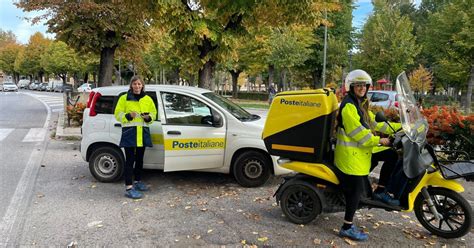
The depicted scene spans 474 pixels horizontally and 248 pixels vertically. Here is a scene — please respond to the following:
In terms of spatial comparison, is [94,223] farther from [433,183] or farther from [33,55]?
[33,55]

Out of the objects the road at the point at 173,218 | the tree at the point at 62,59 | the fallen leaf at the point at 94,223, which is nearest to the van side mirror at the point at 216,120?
the road at the point at 173,218

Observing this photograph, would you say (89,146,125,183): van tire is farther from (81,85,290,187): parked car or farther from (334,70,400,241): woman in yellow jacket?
(334,70,400,241): woman in yellow jacket

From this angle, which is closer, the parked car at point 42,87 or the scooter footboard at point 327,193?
the scooter footboard at point 327,193

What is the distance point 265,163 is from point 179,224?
1870 mm

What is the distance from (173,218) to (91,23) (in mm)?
13497

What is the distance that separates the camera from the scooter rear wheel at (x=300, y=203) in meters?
4.54

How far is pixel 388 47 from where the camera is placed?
104 ft

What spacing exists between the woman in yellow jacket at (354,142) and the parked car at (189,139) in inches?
74.1

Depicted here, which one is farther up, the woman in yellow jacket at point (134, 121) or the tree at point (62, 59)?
the tree at point (62, 59)

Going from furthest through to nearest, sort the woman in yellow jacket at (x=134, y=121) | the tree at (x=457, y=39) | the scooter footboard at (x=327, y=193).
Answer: the tree at (x=457, y=39) < the woman in yellow jacket at (x=134, y=121) < the scooter footboard at (x=327, y=193)

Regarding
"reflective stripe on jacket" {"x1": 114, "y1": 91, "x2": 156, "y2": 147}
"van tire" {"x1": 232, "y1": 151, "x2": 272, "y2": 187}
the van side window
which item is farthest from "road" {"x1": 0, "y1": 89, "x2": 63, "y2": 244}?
"van tire" {"x1": 232, "y1": 151, "x2": 272, "y2": 187}

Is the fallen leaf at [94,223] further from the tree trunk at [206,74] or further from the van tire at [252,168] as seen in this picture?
the tree trunk at [206,74]

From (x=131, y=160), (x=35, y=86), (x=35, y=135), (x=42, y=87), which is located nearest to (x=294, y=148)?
(x=131, y=160)

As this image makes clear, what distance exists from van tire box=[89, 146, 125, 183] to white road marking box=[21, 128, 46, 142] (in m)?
5.59
